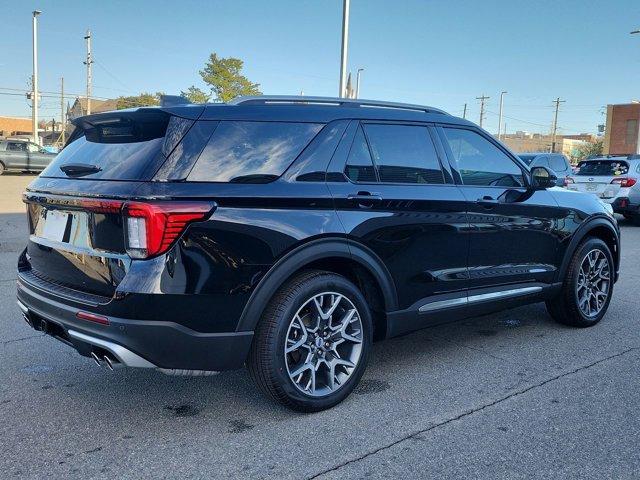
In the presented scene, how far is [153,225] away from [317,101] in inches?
56.6

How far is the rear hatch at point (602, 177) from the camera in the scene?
14344 mm

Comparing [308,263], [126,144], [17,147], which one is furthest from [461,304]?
[17,147]

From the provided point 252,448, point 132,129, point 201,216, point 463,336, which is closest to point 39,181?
point 132,129

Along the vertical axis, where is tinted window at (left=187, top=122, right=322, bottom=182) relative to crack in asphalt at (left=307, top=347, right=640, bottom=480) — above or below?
above

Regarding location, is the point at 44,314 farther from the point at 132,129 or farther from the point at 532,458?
the point at 532,458

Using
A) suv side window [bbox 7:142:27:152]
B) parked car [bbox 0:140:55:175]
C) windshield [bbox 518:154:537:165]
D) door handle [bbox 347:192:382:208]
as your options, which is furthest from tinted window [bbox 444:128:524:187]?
suv side window [bbox 7:142:27:152]

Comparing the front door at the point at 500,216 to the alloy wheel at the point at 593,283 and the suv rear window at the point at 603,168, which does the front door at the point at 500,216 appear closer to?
the alloy wheel at the point at 593,283

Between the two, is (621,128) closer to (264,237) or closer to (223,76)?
(223,76)

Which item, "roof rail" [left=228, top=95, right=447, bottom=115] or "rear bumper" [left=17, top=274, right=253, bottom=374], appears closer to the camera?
"rear bumper" [left=17, top=274, right=253, bottom=374]

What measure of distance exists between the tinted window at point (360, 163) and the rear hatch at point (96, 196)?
101cm

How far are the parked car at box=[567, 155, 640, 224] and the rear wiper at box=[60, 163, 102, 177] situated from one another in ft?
42.4

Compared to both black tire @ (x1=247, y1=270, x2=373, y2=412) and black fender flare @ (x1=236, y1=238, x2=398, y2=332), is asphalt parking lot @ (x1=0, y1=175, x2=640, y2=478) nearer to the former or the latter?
black tire @ (x1=247, y1=270, x2=373, y2=412)

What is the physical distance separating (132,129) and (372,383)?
2217 millimetres

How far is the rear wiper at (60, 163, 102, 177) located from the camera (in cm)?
333
